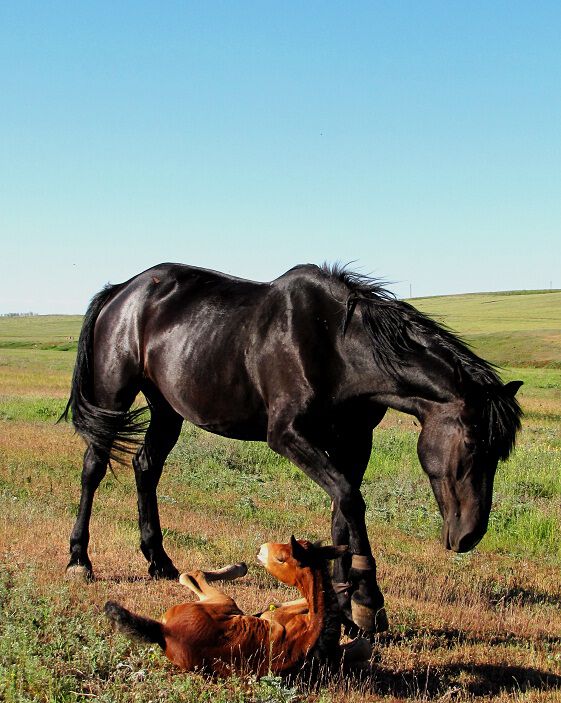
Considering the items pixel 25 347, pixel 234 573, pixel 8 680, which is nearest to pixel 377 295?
pixel 234 573

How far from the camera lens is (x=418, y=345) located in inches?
218

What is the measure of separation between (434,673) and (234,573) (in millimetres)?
1291

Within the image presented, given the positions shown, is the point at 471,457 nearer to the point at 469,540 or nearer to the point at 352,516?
the point at 469,540

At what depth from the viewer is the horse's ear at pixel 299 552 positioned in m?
4.20

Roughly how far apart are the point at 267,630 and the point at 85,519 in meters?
3.13

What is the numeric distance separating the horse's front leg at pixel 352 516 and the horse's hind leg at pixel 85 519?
211cm

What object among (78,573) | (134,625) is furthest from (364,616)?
(78,573)

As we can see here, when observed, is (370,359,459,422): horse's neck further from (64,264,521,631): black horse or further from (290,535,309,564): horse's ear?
(290,535,309,564): horse's ear

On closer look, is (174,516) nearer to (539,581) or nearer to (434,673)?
(539,581)

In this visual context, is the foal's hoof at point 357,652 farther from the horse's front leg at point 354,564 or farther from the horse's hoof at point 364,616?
the horse's hoof at point 364,616

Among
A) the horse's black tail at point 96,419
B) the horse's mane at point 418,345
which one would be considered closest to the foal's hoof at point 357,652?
the horse's mane at point 418,345

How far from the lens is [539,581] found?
761 centimetres

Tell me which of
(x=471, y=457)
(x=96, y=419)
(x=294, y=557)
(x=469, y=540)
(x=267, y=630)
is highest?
(x=471, y=457)

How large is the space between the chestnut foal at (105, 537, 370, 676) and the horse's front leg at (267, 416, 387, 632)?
2.38ft
